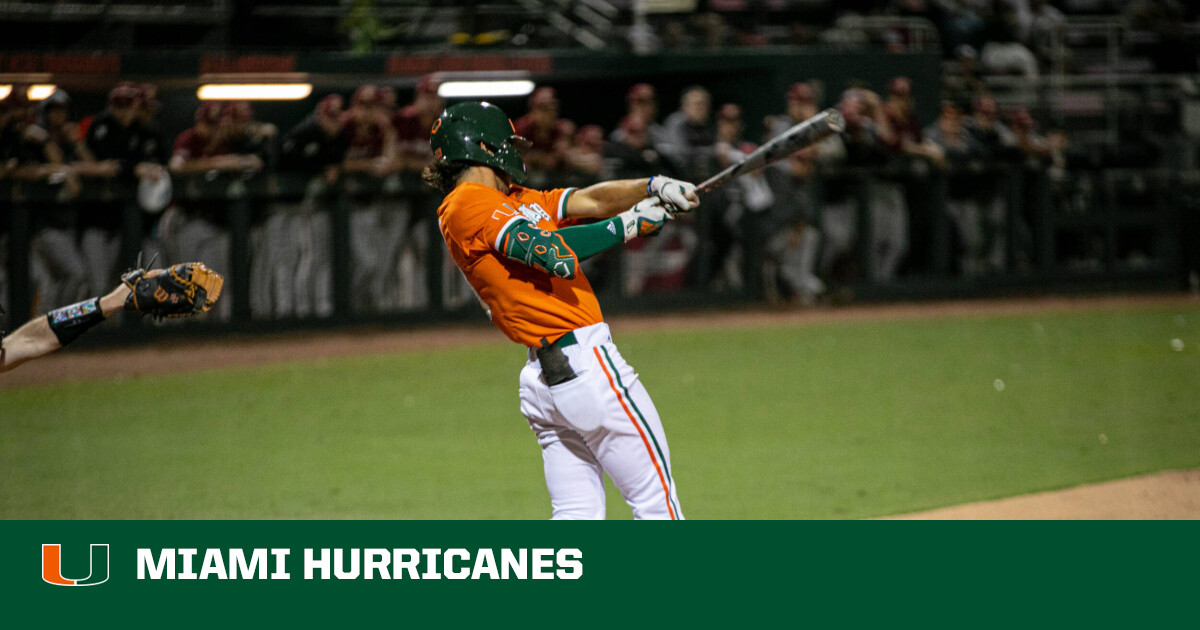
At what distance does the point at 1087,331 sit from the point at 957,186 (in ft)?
9.39

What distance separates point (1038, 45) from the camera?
1750cm

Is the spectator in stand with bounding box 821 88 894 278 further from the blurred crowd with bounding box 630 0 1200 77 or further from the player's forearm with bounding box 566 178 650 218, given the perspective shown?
the player's forearm with bounding box 566 178 650 218

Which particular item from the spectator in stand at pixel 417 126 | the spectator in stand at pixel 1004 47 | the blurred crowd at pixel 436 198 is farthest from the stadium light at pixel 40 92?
the spectator in stand at pixel 1004 47

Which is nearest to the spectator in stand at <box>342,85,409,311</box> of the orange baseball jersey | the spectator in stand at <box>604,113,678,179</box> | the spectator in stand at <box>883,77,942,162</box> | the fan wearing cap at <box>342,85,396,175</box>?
the fan wearing cap at <box>342,85,396,175</box>

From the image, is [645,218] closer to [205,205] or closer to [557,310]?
[557,310]

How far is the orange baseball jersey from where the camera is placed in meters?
3.66

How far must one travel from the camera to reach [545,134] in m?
11.5

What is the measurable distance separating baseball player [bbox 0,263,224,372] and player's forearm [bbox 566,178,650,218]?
1.17 m

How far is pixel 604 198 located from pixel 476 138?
562mm

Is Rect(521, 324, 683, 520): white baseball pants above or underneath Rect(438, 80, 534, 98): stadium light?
underneath

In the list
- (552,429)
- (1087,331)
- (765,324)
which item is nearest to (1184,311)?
(1087,331)

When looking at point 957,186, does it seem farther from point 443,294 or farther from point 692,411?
point 692,411

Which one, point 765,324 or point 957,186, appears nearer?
point 765,324

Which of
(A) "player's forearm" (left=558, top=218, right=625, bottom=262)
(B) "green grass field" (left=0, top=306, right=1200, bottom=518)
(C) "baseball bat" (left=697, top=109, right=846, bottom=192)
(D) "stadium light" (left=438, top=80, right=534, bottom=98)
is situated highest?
(D) "stadium light" (left=438, top=80, right=534, bottom=98)
